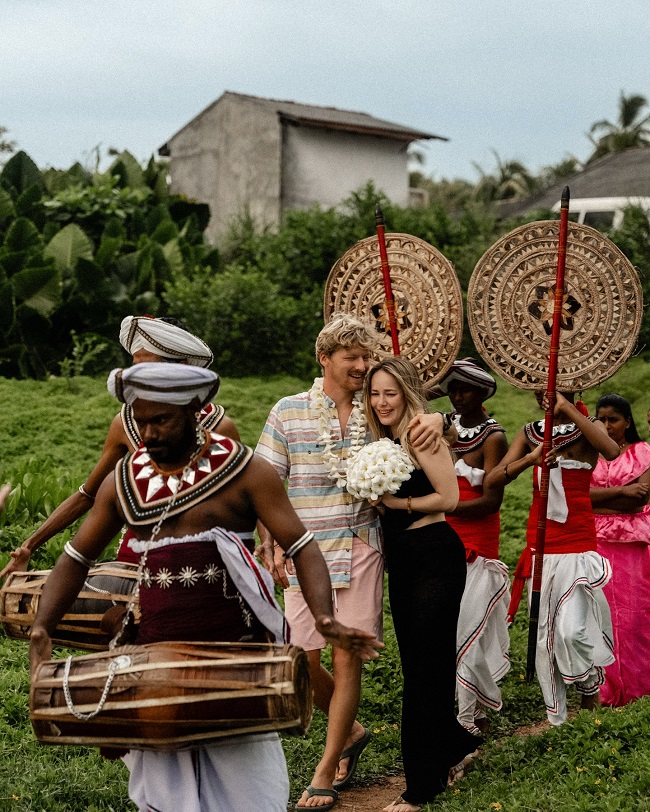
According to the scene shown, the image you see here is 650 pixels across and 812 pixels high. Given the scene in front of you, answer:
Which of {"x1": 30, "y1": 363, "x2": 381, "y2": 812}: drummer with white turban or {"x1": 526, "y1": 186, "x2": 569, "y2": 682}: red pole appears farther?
{"x1": 526, "y1": 186, "x2": 569, "y2": 682}: red pole

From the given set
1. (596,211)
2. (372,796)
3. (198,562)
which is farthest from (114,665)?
(596,211)

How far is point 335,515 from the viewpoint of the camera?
581cm

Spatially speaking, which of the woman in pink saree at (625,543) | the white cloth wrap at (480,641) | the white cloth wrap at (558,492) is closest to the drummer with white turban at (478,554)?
the white cloth wrap at (480,641)

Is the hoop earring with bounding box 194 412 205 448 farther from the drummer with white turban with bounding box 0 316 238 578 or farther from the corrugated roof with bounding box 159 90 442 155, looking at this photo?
the corrugated roof with bounding box 159 90 442 155

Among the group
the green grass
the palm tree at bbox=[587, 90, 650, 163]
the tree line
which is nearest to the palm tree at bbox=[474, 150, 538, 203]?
the palm tree at bbox=[587, 90, 650, 163]

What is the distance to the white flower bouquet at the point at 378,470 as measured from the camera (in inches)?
214

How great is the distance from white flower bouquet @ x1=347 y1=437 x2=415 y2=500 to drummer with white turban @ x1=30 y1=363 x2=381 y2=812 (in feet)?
4.99

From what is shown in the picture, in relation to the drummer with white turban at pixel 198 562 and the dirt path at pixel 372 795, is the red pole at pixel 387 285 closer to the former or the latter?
the dirt path at pixel 372 795

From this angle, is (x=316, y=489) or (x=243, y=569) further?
(x=316, y=489)

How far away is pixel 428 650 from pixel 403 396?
4.07 feet

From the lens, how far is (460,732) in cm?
560

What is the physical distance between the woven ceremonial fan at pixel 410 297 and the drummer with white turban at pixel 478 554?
28 cm

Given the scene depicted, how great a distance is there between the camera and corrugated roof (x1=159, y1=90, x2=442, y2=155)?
1156 inches

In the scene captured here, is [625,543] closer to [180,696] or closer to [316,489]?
[316,489]
